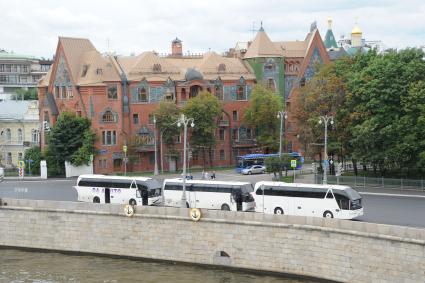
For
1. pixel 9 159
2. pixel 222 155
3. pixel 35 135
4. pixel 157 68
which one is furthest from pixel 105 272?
pixel 9 159

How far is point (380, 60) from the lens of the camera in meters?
72.0

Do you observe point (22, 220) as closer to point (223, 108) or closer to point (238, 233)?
point (238, 233)

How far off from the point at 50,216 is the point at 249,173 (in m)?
37.6

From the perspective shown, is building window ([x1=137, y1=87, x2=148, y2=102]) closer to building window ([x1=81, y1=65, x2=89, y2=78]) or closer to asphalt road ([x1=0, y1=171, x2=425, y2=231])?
building window ([x1=81, y1=65, x2=89, y2=78])

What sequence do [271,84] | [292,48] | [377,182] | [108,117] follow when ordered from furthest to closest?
1. [292,48]
2. [271,84]
3. [108,117]
4. [377,182]

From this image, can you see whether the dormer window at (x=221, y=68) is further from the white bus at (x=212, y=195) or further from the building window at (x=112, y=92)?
the white bus at (x=212, y=195)

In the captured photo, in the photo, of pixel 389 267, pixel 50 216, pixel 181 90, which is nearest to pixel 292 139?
pixel 181 90

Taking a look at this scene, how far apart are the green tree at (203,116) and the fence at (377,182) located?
22.4 metres

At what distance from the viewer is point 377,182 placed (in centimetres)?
7188

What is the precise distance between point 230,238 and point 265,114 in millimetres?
49582

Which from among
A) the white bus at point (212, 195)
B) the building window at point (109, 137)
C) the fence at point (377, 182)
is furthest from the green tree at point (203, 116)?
the white bus at point (212, 195)

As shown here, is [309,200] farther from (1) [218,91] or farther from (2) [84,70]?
(1) [218,91]

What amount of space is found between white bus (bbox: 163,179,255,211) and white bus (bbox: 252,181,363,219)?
133 centimetres

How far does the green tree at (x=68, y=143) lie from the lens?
90500 mm
